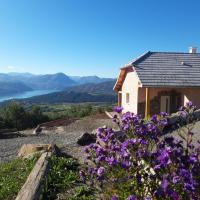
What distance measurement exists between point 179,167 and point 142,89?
19.7m

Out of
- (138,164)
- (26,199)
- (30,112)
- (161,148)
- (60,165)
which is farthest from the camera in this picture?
(30,112)

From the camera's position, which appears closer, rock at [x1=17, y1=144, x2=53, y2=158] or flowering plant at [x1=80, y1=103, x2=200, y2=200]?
flowering plant at [x1=80, y1=103, x2=200, y2=200]

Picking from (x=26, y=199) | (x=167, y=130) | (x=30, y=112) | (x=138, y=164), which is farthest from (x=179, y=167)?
(x=30, y=112)

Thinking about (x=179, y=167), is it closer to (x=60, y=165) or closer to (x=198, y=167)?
(x=198, y=167)

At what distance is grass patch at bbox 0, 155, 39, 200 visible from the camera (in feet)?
21.9

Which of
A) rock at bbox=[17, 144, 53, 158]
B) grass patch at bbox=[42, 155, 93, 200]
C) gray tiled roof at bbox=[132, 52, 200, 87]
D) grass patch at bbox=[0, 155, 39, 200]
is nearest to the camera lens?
grass patch at bbox=[42, 155, 93, 200]

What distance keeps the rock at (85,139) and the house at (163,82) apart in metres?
8.34

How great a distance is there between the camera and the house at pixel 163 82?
21.3 meters

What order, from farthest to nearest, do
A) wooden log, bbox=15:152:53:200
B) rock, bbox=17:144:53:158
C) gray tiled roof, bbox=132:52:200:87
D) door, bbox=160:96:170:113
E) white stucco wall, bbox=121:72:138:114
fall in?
1. white stucco wall, bbox=121:72:138:114
2. door, bbox=160:96:170:113
3. gray tiled roof, bbox=132:52:200:87
4. rock, bbox=17:144:53:158
5. wooden log, bbox=15:152:53:200

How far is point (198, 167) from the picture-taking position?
3600 mm

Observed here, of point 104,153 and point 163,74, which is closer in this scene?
point 104,153

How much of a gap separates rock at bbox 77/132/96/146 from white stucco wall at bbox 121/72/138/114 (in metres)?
10.3

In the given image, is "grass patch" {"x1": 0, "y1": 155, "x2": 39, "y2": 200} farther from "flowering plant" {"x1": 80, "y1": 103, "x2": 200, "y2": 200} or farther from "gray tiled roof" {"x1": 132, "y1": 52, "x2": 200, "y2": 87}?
"gray tiled roof" {"x1": 132, "y1": 52, "x2": 200, "y2": 87}

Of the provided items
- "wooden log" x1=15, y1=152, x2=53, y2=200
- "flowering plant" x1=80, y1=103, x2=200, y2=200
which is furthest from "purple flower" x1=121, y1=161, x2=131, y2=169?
"wooden log" x1=15, y1=152, x2=53, y2=200
